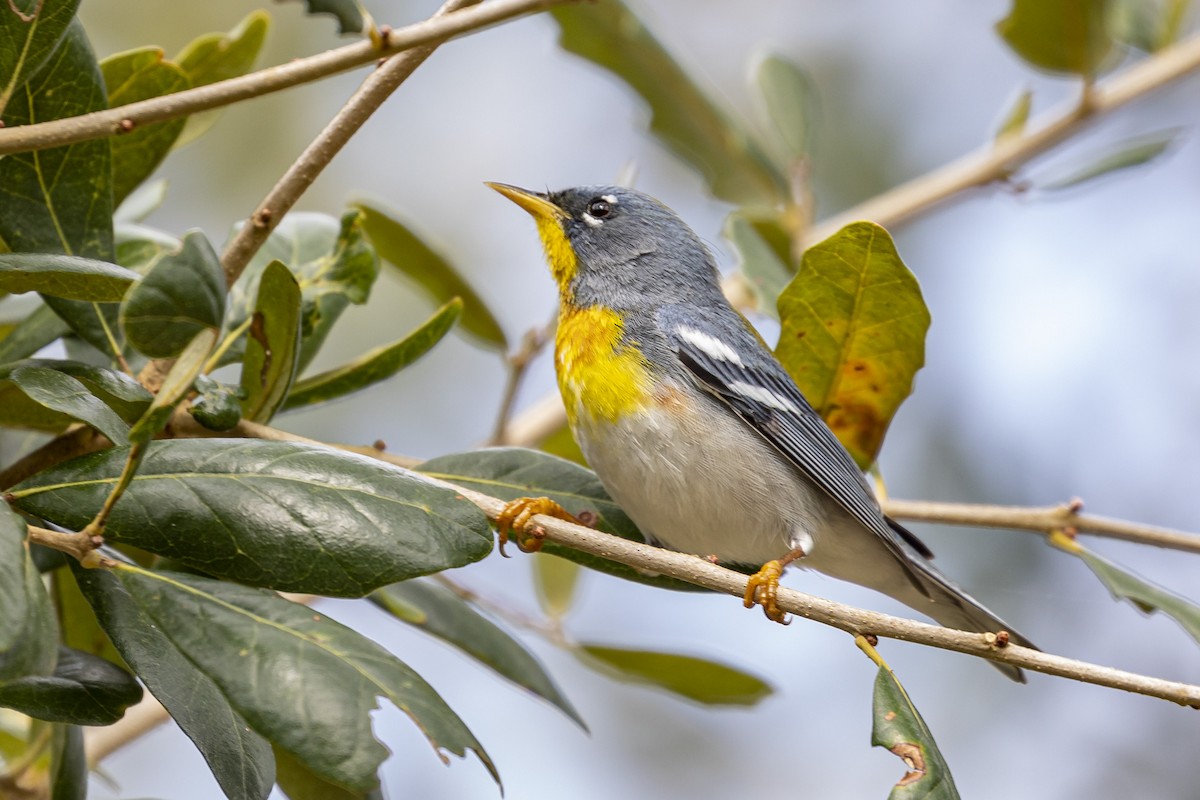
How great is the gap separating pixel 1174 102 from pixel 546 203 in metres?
4.60

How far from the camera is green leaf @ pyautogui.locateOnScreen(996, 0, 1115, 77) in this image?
3227 mm

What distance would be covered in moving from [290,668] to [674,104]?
245 cm

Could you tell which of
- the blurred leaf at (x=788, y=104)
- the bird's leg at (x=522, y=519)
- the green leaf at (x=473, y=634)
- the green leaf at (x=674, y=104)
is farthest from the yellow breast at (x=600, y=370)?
the blurred leaf at (x=788, y=104)

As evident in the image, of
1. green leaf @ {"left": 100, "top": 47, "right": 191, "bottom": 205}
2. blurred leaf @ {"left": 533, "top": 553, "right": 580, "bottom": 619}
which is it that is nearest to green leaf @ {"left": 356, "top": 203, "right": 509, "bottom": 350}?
green leaf @ {"left": 100, "top": 47, "right": 191, "bottom": 205}

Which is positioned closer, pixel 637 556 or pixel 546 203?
pixel 637 556

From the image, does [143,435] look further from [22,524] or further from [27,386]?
[27,386]

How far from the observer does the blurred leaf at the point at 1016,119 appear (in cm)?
341

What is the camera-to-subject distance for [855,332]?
2479 millimetres

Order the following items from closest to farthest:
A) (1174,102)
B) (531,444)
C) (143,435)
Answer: (143,435), (531,444), (1174,102)

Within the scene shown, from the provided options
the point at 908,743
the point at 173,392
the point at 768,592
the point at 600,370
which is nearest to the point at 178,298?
the point at 173,392

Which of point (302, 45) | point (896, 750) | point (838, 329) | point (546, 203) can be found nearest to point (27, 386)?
point (896, 750)

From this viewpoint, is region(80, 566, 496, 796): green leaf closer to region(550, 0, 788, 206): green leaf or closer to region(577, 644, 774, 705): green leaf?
region(577, 644, 774, 705): green leaf

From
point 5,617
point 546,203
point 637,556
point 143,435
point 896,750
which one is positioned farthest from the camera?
point 546,203

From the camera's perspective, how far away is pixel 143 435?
4.42 ft
